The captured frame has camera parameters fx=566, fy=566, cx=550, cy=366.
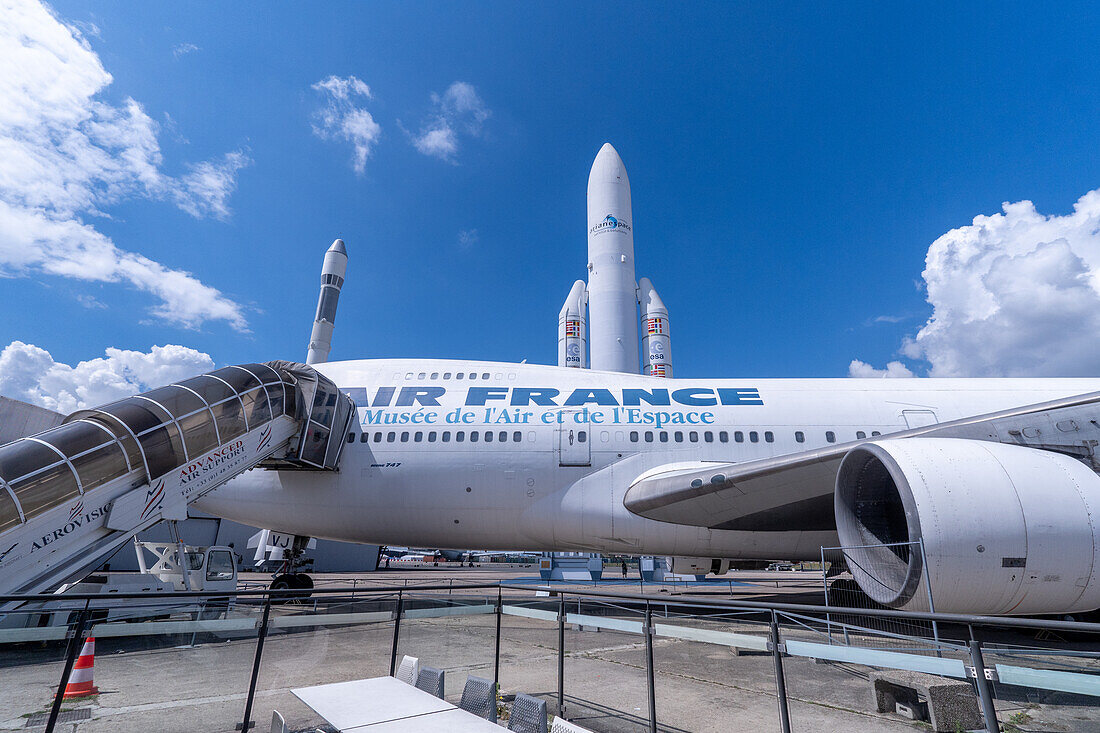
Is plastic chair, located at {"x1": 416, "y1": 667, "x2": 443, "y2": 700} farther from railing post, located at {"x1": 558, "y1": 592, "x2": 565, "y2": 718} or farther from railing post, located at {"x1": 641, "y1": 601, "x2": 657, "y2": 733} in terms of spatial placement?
railing post, located at {"x1": 641, "y1": 601, "x2": 657, "y2": 733}

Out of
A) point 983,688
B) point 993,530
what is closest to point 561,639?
point 983,688

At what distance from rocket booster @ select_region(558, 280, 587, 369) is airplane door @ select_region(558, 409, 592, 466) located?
24.7m

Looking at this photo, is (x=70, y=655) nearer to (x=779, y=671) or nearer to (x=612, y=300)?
(x=779, y=671)

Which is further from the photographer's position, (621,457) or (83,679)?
(621,457)

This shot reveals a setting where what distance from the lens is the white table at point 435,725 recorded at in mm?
3125

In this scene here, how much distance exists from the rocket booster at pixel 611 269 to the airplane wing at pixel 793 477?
814 inches

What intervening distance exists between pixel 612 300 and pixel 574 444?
22.5 meters

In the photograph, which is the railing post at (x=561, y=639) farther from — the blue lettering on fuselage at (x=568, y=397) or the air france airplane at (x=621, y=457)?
the blue lettering on fuselage at (x=568, y=397)

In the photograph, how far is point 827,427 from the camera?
10930mm

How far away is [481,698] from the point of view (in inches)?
161

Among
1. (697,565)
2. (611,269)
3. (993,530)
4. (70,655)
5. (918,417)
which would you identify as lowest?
(70,655)

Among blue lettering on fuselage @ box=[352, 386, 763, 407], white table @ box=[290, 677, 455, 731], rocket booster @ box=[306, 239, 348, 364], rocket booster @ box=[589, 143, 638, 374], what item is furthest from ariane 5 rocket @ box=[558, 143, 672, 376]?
white table @ box=[290, 677, 455, 731]

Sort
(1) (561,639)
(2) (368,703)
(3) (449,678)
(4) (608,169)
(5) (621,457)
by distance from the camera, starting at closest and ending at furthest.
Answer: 1. (2) (368,703)
2. (1) (561,639)
3. (3) (449,678)
4. (5) (621,457)
5. (4) (608,169)

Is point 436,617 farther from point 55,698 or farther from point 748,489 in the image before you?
point 748,489
